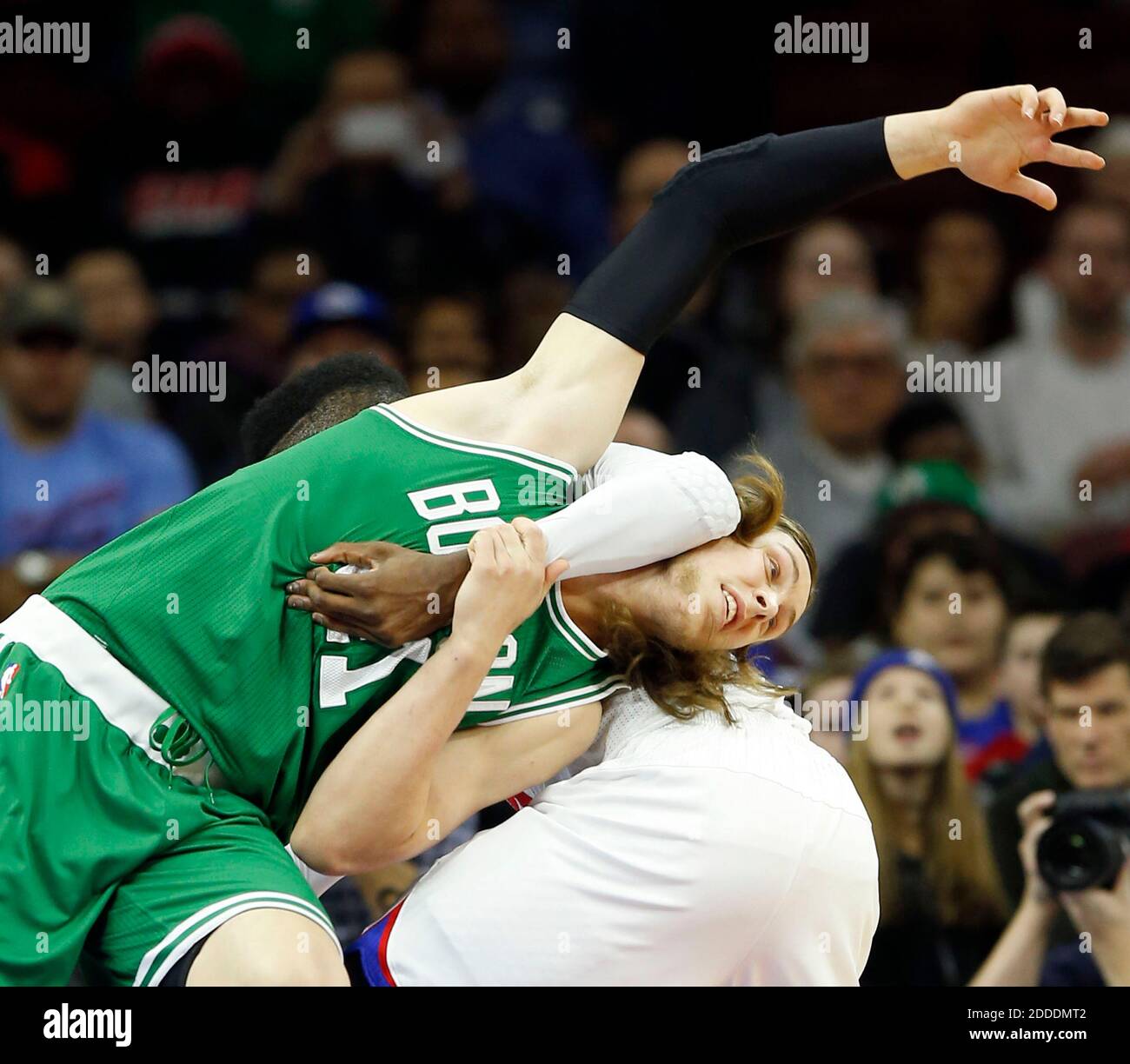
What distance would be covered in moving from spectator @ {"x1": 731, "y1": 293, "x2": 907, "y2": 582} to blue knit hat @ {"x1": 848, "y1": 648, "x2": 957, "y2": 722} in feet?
2.72

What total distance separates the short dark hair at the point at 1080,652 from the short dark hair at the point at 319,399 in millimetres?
1744

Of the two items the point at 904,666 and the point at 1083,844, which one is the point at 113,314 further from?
the point at 1083,844

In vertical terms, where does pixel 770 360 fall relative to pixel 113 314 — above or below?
below

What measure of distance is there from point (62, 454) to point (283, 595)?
8.20 ft

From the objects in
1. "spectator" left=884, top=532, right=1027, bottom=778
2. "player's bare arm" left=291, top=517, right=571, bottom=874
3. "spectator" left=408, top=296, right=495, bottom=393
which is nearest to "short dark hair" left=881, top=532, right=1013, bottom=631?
"spectator" left=884, top=532, right=1027, bottom=778

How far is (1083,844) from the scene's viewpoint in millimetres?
3439

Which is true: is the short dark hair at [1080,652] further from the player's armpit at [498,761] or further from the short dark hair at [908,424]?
the player's armpit at [498,761]

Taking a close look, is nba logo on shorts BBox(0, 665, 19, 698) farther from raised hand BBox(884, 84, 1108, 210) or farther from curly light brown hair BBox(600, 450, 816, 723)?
raised hand BBox(884, 84, 1108, 210)

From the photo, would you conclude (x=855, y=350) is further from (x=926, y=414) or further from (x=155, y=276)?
(x=155, y=276)

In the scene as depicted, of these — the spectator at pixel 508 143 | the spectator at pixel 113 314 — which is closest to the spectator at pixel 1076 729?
the spectator at pixel 508 143

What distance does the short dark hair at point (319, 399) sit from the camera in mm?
3012

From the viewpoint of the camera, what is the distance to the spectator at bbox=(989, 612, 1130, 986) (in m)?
3.90

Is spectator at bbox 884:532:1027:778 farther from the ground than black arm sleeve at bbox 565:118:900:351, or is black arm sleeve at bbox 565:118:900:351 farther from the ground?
black arm sleeve at bbox 565:118:900:351

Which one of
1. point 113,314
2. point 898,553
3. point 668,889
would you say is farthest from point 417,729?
point 113,314
